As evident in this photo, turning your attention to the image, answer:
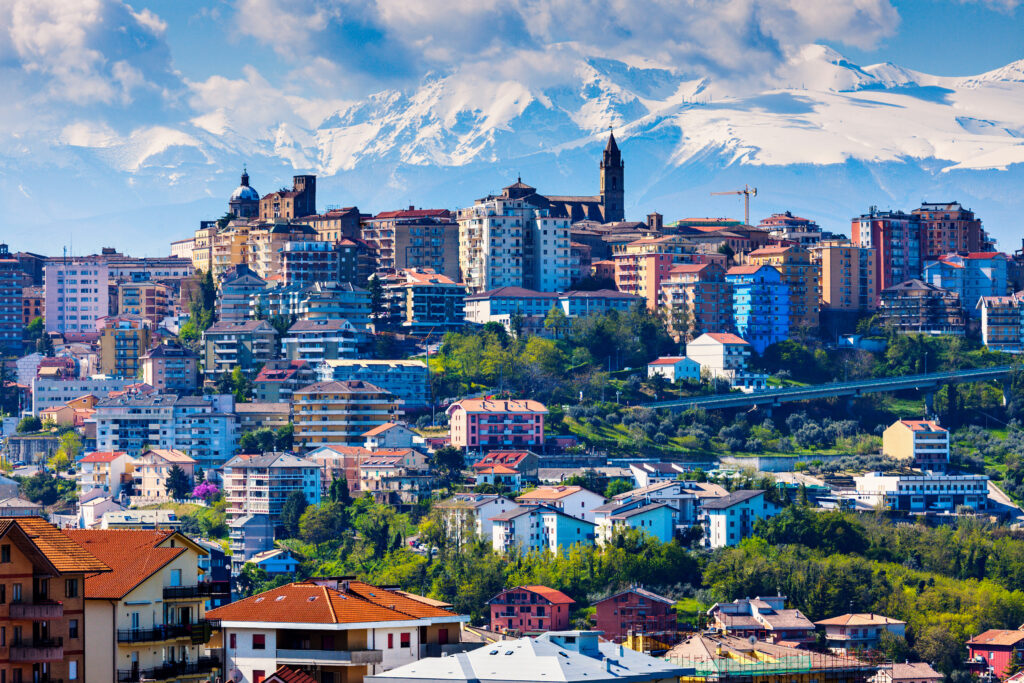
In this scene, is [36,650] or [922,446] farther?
[922,446]

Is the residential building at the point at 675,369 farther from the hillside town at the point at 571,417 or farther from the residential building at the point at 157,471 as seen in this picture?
the residential building at the point at 157,471

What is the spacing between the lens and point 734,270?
448 ft

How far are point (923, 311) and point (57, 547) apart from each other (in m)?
112

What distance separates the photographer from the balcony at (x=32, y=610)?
1171 inches

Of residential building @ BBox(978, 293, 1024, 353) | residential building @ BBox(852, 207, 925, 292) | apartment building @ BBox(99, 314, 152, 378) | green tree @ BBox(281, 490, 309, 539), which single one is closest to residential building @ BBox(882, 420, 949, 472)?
residential building @ BBox(978, 293, 1024, 353)

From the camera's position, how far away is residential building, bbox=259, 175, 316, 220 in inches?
5945

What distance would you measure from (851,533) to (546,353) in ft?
93.6

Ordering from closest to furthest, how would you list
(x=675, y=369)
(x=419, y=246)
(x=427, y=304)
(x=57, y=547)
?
1. (x=57, y=547)
2. (x=675, y=369)
3. (x=427, y=304)
4. (x=419, y=246)

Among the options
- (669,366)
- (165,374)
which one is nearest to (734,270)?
(669,366)

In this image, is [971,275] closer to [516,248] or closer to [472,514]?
[516,248]

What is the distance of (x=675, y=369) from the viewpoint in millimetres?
124812

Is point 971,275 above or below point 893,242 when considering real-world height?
below

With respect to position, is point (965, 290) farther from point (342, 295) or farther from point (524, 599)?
point (524, 599)

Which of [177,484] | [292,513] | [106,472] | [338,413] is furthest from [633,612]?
[106,472]
